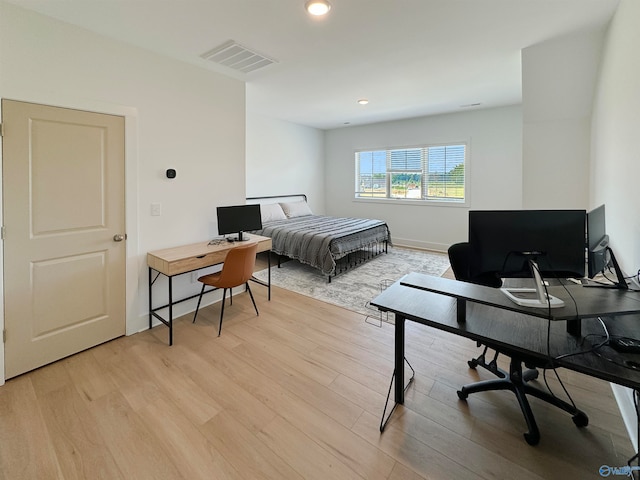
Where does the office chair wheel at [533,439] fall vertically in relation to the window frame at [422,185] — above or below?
below

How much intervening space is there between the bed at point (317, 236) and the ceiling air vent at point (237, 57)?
223 centimetres

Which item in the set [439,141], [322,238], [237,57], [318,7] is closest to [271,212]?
[322,238]

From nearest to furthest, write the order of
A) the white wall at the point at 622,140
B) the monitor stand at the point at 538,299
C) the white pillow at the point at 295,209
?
1. the monitor stand at the point at 538,299
2. the white wall at the point at 622,140
3. the white pillow at the point at 295,209

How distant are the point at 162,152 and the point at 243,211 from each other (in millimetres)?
1004

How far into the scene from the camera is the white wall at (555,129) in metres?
2.81

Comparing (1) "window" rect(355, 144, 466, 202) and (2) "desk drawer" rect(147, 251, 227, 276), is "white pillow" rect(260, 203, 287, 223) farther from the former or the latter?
(2) "desk drawer" rect(147, 251, 227, 276)

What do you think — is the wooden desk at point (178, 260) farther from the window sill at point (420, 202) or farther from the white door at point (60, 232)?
the window sill at point (420, 202)

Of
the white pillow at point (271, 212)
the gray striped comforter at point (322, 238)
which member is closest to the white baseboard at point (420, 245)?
the gray striped comforter at point (322, 238)

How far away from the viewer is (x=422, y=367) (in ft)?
7.42

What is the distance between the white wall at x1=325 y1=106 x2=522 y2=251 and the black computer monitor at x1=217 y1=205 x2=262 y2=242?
379 cm

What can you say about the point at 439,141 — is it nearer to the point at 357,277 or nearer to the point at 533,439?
the point at 357,277

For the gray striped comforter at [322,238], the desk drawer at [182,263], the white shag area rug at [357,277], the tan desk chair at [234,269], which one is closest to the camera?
the desk drawer at [182,263]

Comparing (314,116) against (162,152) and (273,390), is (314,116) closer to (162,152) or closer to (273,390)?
(162,152)

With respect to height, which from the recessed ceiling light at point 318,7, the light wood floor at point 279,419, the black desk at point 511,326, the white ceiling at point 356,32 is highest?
the white ceiling at point 356,32
